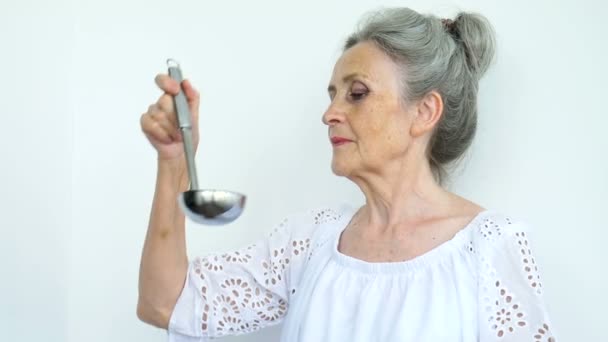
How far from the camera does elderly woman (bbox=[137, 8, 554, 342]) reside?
977mm

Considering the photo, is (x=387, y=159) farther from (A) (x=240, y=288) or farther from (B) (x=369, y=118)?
(A) (x=240, y=288)

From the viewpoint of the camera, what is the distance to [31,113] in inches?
52.6

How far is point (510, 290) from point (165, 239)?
499 mm

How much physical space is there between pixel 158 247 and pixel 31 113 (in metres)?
0.46

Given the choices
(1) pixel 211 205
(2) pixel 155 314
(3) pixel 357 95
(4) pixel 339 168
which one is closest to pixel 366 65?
(3) pixel 357 95

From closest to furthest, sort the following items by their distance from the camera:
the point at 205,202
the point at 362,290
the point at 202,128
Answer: the point at 205,202 → the point at 362,290 → the point at 202,128

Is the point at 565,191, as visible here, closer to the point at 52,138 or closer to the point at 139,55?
the point at 139,55

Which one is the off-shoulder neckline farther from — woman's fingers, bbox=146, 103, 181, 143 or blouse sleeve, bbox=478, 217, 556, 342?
woman's fingers, bbox=146, 103, 181, 143

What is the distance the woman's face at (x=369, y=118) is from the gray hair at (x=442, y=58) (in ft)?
0.07

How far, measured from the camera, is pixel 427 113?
3.60ft

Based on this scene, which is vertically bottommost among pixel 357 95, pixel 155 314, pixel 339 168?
pixel 155 314

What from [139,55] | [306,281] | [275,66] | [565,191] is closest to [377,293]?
[306,281]

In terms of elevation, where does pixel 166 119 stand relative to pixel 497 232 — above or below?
above

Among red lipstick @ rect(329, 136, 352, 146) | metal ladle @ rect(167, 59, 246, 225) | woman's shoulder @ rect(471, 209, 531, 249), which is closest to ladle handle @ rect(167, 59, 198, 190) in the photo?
metal ladle @ rect(167, 59, 246, 225)
